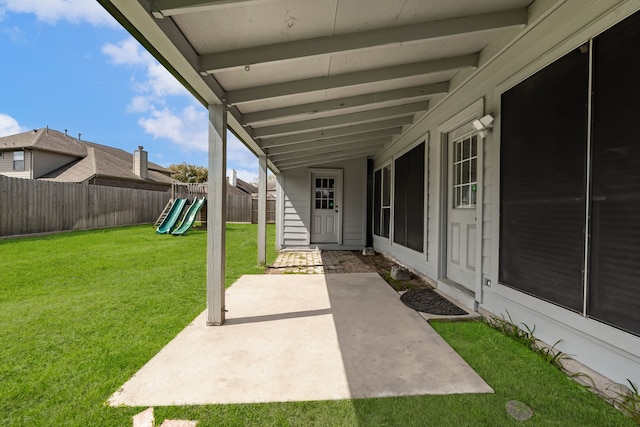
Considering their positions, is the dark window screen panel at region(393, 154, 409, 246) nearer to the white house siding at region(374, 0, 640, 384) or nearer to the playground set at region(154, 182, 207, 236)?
the white house siding at region(374, 0, 640, 384)

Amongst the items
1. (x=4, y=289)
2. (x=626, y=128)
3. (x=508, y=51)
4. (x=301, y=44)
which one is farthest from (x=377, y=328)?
(x=4, y=289)

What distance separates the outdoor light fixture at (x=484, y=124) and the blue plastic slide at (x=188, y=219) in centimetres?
949

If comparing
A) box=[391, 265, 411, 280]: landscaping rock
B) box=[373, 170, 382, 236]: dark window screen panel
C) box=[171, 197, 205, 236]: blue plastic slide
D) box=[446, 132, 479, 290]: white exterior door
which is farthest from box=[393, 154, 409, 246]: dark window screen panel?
box=[171, 197, 205, 236]: blue plastic slide

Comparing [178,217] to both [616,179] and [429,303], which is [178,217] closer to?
[429,303]

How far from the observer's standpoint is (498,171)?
104 inches

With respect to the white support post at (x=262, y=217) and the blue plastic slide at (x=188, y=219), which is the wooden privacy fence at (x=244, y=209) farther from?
the white support post at (x=262, y=217)

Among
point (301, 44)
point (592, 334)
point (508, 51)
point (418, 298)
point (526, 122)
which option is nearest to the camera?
point (592, 334)

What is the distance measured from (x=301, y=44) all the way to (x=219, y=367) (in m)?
2.32

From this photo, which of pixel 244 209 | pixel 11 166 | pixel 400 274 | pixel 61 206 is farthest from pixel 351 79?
pixel 11 166

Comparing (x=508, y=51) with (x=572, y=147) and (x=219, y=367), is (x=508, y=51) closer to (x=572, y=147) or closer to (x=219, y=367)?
(x=572, y=147)

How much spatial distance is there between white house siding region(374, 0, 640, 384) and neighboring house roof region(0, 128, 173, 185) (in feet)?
57.5

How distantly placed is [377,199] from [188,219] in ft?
24.2

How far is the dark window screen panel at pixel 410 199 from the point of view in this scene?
4.47m

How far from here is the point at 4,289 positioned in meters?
3.59
